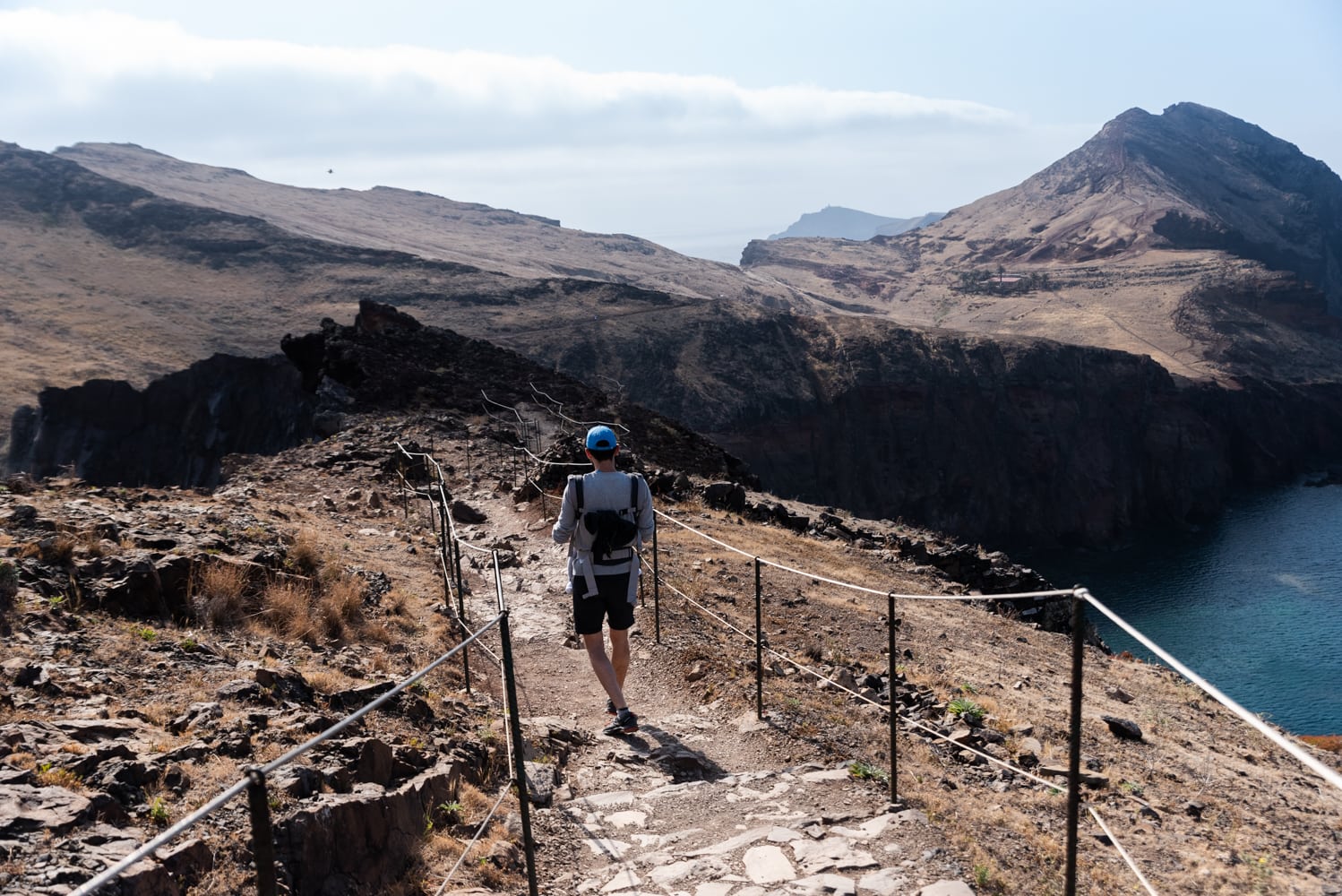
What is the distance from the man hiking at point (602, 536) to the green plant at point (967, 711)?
135 inches

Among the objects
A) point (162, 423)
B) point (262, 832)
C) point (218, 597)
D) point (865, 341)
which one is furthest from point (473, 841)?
point (865, 341)

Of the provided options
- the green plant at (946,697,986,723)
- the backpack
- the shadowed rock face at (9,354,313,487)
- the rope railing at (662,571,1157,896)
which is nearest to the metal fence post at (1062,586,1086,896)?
the rope railing at (662,571,1157,896)

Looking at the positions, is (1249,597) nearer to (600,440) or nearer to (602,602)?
(602,602)

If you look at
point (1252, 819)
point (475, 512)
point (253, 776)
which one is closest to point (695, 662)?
point (1252, 819)

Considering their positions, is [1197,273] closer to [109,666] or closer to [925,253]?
[925,253]

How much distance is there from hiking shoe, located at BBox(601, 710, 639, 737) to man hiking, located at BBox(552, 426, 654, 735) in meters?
0.34

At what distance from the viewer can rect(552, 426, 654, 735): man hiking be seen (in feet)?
21.1

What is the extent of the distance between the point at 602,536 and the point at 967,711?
411cm

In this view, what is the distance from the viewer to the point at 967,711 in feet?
27.5

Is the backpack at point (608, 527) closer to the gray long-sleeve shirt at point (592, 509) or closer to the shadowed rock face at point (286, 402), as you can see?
the gray long-sleeve shirt at point (592, 509)

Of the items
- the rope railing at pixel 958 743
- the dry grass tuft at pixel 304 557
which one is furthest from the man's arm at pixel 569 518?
the dry grass tuft at pixel 304 557

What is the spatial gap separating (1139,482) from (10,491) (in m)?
74.8

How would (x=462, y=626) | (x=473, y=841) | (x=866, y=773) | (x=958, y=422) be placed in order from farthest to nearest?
(x=958, y=422) → (x=462, y=626) → (x=866, y=773) → (x=473, y=841)

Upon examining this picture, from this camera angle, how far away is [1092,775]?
712 cm
